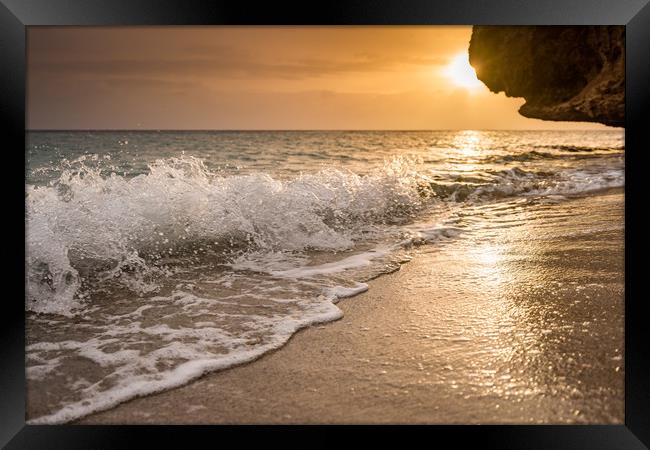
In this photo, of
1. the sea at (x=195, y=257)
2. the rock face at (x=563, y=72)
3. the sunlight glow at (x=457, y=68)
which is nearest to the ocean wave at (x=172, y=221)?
the sea at (x=195, y=257)

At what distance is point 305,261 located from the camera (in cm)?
361

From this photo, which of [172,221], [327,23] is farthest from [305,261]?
[327,23]

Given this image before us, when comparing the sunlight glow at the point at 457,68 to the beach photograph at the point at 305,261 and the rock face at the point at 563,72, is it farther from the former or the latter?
the rock face at the point at 563,72

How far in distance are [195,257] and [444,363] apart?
2105mm

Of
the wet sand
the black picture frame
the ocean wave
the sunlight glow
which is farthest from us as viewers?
the sunlight glow

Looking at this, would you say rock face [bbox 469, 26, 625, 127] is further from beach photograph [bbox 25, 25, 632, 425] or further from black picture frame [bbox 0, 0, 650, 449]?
black picture frame [bbox 0, 0, 650, 449]

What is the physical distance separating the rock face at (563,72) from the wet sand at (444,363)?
5.97 metres

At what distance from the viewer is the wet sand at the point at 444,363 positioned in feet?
6.06

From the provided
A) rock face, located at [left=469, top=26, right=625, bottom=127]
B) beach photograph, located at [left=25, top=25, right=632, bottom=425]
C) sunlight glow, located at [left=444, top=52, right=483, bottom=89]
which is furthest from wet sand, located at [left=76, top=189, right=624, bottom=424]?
rock face, located at [left=469, top=26, right=625, bottom=127]

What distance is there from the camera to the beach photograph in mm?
1925

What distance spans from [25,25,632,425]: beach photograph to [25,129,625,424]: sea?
16mm

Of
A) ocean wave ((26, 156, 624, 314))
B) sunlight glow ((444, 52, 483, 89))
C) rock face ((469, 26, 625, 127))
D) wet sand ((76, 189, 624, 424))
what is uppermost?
rock face ((469, 26, 625, 127))

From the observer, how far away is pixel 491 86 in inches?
327

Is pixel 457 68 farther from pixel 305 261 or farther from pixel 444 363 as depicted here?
pixel 444 363
